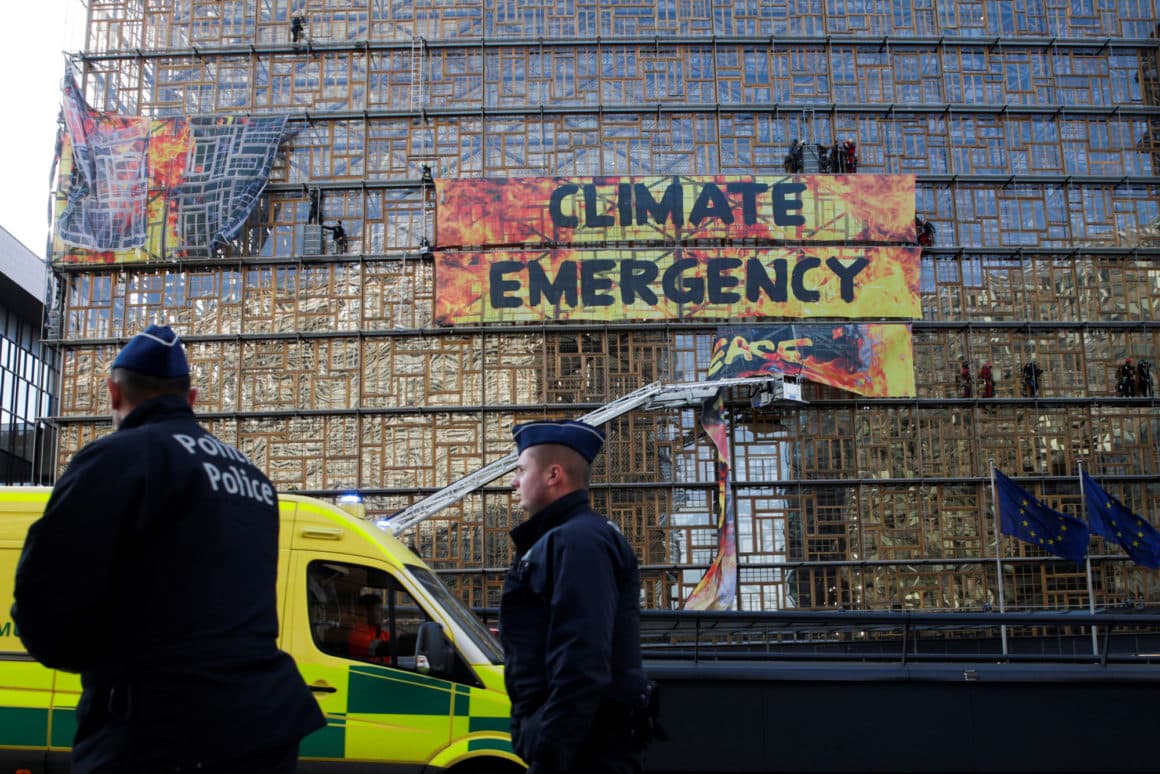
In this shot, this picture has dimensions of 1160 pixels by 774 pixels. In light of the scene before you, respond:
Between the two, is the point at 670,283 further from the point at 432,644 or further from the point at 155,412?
the point at 155,412

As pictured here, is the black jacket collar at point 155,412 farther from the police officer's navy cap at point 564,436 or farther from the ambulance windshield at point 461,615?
the ambulance windshield at point 461,615

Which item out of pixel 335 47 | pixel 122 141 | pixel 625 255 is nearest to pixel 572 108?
pixel 625 255

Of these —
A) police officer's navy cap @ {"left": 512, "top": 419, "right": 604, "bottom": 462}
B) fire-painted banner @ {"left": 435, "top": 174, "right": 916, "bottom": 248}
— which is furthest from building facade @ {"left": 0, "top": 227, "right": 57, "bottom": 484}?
police officer's navy cap @ {"left": 512, "top": 419, "right": 604, "bottom": 462}

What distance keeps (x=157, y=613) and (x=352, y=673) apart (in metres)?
4.50

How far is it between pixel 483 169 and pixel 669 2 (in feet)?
21.9

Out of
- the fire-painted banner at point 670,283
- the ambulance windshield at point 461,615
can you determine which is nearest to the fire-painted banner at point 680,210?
the fire-painted banner at point 670,283

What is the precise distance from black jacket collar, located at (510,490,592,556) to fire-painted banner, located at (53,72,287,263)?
23.3 m

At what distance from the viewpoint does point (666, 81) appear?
27.4m

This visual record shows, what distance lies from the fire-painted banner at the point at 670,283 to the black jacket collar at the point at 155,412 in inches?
876

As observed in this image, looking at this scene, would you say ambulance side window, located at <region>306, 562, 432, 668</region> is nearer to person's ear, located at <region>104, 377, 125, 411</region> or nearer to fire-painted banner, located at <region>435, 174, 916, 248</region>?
person's ear, located at <region>104, 377, 125, 411</region>

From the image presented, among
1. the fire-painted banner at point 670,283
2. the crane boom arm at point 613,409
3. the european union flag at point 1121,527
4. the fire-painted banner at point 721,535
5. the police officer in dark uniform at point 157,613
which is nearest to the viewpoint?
the police officer in dark uniform at point 157,613

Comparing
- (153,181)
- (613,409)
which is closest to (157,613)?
(613,409)

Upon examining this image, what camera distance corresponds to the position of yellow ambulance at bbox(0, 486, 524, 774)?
22.1 feet

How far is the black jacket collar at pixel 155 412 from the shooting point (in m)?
2.85
